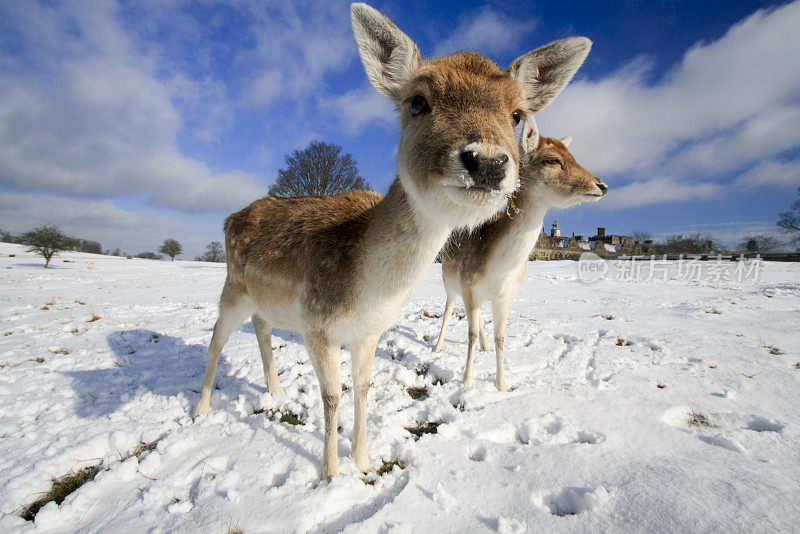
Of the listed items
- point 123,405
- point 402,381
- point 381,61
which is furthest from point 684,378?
point 123,405

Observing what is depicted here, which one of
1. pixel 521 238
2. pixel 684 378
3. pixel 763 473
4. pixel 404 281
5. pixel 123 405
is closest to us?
pixel 763 473

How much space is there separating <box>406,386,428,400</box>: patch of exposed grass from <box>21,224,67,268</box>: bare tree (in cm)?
3576

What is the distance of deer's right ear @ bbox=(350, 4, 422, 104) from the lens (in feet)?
7.40

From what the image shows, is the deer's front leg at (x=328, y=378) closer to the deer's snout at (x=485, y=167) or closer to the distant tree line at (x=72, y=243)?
the deer's snout at (x=485, y=167)

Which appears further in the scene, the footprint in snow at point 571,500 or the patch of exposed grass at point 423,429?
the patch of exposed grass at point 423,429

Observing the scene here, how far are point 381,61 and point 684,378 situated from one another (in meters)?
4.74

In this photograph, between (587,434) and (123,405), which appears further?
(123,405)

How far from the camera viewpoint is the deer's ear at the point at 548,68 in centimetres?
244

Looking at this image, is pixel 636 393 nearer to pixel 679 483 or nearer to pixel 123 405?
pixel 679 483

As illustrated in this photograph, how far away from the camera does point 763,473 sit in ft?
6.81

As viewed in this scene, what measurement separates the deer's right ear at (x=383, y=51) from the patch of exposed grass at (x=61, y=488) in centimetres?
370

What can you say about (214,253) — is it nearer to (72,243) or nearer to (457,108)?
(72,243)

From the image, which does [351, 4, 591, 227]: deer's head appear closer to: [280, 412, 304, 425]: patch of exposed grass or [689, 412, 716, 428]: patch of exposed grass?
[280, 412, 304, 425]: patch of exposed grass

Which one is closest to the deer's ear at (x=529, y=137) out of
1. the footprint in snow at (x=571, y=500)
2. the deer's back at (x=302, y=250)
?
the deer's back at (x=302, y=250)
